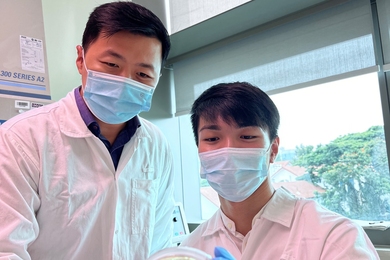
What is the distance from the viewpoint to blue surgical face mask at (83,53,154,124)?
1043 mm

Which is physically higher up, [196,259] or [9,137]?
[9,137]

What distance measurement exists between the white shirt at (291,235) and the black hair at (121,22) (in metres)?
0.67

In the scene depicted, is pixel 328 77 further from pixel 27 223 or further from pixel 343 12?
pixel 27 223

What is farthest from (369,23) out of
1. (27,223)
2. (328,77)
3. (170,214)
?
(27,223)

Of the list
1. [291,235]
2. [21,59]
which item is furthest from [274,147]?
[21,59]

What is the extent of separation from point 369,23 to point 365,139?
2.06 feet

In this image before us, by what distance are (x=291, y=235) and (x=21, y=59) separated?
1305 millimetres

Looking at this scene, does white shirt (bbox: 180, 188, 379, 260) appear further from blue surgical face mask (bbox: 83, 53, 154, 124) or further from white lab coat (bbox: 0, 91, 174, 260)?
blue surgical face mask (bbox: 83, 53, 154, 124)

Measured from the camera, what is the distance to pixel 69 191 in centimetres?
102

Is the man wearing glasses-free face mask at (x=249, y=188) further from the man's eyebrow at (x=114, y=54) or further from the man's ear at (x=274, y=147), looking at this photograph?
the man's eyebrow at (x=114, y=54)

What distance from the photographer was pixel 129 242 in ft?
3.79

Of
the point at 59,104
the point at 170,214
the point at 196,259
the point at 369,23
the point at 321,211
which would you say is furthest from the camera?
the point at 369,23

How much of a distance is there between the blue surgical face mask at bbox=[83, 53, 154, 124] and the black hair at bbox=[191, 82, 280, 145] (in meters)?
0.21

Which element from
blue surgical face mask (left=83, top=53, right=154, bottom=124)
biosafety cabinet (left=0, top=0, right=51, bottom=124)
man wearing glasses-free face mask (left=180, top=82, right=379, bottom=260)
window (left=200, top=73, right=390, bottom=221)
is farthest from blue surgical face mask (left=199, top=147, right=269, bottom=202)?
biosafety cabinet (left=0, top=0, right=51, bottom=124)
